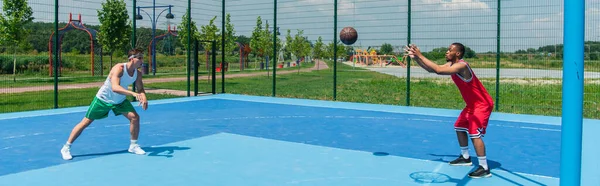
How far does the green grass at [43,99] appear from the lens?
42.3 ft

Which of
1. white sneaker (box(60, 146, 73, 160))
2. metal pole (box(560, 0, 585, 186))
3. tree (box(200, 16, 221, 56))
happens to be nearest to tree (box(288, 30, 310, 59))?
tree (box(200, 16, 221, 56))

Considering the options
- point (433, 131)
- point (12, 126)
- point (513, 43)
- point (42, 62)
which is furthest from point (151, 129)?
point (42, 62)

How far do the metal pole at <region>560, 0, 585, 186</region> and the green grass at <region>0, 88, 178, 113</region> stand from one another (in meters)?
11.6

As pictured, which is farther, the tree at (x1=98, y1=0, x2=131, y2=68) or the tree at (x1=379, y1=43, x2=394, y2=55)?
the tree at (x1=98, y1=0, x2=131, y2=68)

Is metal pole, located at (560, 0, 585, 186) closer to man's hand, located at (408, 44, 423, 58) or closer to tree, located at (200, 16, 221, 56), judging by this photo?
man's hand, located at (408, 44, 423, 58)

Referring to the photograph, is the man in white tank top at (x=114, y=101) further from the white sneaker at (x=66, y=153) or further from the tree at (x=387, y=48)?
the tree at (x=387, y=48)

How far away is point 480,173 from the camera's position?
5.66 meters

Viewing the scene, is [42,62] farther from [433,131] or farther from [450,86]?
[433,131]

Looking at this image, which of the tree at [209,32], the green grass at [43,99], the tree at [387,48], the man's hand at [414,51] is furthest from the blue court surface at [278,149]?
the tree at [209,32]

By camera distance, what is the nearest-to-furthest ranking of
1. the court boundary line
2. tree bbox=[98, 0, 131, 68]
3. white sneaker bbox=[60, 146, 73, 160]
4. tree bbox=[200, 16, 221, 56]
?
white sneaker bbox=[60, 146, 73, 160], the court boundary line, tree bbox=[98, 0, 131, 68], tree bbox=[200, 16, 221, 56]

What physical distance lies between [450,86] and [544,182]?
15480mm

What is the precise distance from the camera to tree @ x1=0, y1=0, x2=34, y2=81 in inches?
752


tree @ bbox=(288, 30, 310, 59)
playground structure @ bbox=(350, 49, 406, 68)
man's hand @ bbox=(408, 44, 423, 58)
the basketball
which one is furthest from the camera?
tree @ bbox=(288, 30, 310, 59)

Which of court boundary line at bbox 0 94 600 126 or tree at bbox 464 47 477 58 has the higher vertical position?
tree at bbox 464 47 477 58
